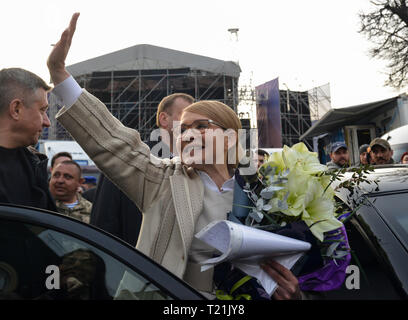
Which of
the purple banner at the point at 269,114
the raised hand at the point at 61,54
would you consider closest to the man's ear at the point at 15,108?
the raised hand at the point at 61,54

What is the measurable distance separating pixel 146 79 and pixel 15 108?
2118 cm

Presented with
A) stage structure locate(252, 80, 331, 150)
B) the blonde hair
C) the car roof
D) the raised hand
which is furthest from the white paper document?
stage structure locate(252, 80, 331, 150)

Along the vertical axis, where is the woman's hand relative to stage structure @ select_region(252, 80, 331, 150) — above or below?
below

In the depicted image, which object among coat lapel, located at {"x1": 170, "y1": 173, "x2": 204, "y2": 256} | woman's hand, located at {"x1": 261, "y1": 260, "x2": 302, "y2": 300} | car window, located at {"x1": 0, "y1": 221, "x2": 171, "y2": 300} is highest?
coat lapel, located at {"x1": 170, "y1": 173, "x2": 204, "y2": 256}

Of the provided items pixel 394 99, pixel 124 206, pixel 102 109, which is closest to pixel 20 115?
pixel 102 109

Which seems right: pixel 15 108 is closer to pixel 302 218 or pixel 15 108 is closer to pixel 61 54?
pixel 61 54

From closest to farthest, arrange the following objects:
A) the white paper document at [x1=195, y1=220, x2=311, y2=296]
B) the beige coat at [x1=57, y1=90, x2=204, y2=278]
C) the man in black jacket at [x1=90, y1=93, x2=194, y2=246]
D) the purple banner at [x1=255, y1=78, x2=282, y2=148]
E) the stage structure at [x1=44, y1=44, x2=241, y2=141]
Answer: the white paper document at [x1=195, y1=220, x2=311, y2=296] < the beige coat at [x1=57, y1=90, x2=204, y2=278] < the man in black jacket at [x1=90, y1=93, x2=194, y2=246] < the stage structure at [x1=44, y1=44, x2=241, y2=141] < the purple banner at [x1=255, y1=78, x2=282, y2=148]

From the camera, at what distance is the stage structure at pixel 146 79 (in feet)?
70.9

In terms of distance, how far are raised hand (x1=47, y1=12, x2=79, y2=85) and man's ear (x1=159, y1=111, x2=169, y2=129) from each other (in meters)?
1.21

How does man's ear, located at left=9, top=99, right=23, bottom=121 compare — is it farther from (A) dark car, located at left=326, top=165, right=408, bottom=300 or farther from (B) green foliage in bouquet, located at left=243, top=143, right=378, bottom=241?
(A) dark car, located at left=326, top=165, right=408, bottom=300

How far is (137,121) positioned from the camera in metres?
23.3

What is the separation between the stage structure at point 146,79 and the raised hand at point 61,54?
65.6 ft

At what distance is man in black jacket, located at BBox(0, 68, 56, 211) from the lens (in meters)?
1.81

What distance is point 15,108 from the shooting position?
5.99 ft
